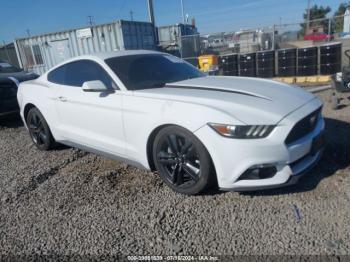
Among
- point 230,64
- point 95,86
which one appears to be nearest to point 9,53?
point 230,64

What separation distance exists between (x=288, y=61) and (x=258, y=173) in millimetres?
8631

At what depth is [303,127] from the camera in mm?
2861

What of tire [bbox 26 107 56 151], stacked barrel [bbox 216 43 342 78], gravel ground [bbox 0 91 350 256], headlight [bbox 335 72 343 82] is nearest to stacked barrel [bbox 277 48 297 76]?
stacked barrel [bbox 216 43 342 78]

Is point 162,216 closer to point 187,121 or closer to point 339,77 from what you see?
point 187,121

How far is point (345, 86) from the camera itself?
5.60 m

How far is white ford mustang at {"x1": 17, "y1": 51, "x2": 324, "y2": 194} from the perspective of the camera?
8.80 feet

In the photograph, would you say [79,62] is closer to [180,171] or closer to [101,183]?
[101,183]

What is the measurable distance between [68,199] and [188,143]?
1532 mm

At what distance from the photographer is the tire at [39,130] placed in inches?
185

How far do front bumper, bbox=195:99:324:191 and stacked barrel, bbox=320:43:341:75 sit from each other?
8.05 meters

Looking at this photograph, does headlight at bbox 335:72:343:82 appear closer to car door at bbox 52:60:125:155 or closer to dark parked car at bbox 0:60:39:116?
car door at bbox 52:60:125:155

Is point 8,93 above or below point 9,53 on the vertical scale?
below

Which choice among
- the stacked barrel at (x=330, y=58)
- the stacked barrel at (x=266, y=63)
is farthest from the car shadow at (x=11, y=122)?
the stacked barrel at (x=330, y=58)

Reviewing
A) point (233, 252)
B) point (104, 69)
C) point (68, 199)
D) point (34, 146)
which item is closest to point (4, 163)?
point (34, 146)
